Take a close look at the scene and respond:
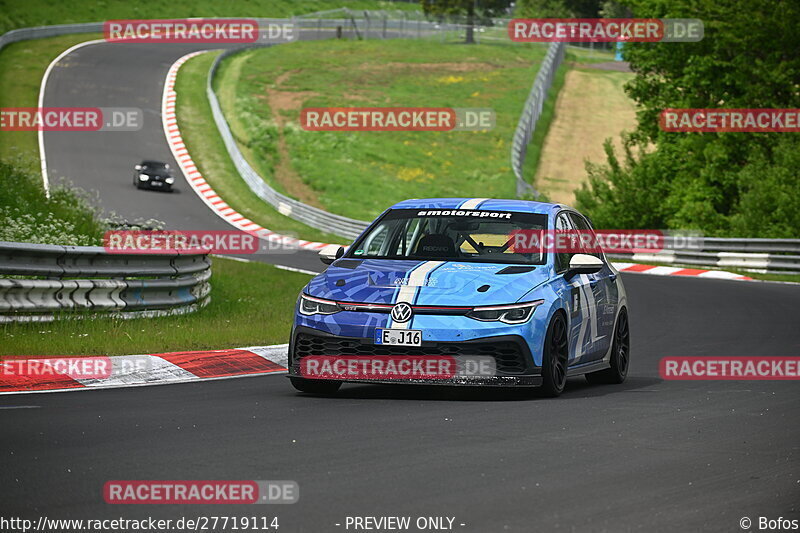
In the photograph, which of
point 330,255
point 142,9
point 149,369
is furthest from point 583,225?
point 142,9

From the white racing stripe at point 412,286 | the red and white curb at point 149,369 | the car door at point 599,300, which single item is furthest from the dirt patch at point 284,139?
the white racing stripe at point 412,286

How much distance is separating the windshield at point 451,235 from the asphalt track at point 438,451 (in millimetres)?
1131

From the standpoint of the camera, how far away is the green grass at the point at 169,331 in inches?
480

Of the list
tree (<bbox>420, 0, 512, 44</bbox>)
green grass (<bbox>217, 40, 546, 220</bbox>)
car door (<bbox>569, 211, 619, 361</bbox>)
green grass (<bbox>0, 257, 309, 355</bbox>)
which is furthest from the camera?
tree (<bbox>420, 0, 512, 44</bbox>)

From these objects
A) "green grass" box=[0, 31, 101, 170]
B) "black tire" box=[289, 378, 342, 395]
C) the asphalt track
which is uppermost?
"green grass" box=[0, 31, 101, 170]

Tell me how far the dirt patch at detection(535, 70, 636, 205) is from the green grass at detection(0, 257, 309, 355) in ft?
116

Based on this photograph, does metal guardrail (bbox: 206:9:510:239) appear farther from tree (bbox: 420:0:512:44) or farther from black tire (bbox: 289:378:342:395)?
black tire (bbox: 289:378:342:395)

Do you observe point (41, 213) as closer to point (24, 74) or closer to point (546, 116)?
point (24, 74)

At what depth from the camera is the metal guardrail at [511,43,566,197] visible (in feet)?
173

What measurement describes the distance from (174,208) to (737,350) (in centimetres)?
3040

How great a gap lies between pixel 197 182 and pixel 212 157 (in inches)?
170

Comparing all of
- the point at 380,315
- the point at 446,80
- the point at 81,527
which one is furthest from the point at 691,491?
the point at 446,80

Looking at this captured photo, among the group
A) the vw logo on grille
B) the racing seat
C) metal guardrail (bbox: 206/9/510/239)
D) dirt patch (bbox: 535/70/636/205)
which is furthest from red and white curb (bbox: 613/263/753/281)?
the vw logo on grille

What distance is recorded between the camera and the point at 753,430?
8.73 meters
